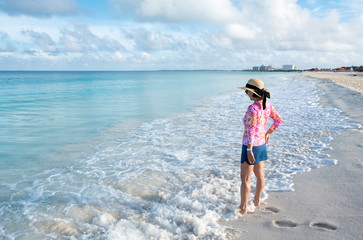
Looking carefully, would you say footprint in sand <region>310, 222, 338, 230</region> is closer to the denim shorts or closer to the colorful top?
the denim shorts

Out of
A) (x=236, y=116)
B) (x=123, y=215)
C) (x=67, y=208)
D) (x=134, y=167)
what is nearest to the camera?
(x=123, y=215)

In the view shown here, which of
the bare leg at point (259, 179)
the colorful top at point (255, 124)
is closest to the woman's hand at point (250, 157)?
the colorful top at point (255, 124)

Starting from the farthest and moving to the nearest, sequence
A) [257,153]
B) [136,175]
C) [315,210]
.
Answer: [136,175]
[315,210]
[257,153]

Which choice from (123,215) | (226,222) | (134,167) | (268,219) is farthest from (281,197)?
(134,167)

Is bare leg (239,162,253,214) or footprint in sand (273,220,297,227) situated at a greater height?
bare leg (239,162,253,214)

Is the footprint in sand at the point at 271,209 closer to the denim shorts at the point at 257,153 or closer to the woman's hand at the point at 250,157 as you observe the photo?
the denim shorts at the point at 257,153

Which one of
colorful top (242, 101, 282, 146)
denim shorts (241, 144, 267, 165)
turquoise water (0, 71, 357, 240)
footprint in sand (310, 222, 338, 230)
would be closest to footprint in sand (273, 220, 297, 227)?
footprint in sand (310, 222, 338, 230)

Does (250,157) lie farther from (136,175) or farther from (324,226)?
(136,175)

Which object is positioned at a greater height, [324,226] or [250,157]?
[250,157]

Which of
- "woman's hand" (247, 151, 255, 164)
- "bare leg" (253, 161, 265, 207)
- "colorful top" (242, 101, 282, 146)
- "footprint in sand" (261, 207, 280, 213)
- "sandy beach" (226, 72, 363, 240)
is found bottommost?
"footprint in sand" (261, 207, 280, 213)

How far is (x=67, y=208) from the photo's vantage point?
505 centimetres

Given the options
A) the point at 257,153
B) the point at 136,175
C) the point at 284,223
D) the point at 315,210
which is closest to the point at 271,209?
the point at 284,223

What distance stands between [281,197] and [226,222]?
4.45ft

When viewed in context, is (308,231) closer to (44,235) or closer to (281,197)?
(281,197)
